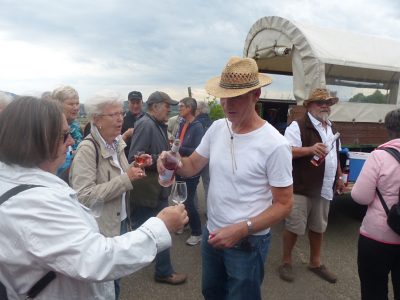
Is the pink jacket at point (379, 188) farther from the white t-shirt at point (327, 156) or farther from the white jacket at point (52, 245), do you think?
the white jacket at point (52, 245)

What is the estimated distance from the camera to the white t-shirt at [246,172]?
193 centimetres

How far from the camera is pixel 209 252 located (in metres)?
2.27

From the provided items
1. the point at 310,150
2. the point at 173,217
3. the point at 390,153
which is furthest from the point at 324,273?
the point at 173,217

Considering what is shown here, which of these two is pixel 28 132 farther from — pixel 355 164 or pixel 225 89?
pixel 355 164

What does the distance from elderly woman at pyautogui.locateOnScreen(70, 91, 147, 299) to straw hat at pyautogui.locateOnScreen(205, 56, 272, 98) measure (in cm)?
87

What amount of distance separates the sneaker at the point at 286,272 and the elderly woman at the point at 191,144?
127cm

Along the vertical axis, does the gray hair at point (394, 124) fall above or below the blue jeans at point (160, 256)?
above

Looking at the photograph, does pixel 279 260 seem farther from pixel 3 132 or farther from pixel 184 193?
pixel 3 132

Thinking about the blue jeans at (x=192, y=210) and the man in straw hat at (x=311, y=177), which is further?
the blue jeans at (x=192, y=210)

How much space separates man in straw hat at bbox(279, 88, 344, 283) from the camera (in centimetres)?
363

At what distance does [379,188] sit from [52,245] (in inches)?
85.4

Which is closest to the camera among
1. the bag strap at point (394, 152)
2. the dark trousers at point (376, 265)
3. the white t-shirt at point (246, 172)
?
the white t-shirt at point (246, 172)

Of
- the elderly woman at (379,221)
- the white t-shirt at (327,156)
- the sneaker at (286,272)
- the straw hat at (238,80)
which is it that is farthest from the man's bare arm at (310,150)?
the straw hat at (238,80)

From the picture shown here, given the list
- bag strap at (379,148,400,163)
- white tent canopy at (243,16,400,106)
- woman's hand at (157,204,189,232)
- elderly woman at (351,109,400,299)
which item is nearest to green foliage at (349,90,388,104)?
white tent canopy at (243,16,400,106)
